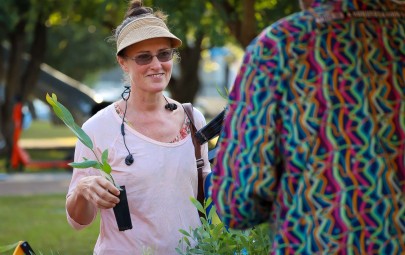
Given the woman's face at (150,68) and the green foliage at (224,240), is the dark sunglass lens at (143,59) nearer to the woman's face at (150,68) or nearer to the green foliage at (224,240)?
the woman's face at (150,68)

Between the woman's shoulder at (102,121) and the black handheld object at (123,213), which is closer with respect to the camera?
the black handheld object at (123,213)

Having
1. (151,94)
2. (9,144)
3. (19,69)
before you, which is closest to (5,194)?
(9,144)

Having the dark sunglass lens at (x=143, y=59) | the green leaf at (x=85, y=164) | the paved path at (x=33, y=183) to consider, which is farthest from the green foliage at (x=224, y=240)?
the paved path at (x=33, y=183)

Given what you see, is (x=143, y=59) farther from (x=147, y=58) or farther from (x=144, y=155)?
(x=144, y=155)

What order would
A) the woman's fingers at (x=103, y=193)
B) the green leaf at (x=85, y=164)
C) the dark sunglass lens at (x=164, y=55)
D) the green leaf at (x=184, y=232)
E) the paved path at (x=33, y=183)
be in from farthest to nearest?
the paved path at (x=33, y=183) < the dark sunglass lens at (x=164, y=55) < the green leaf at (x=184, y=232) < the woman's fingers at (x=103, y=193) < the green leaf at (x=85, y=164)

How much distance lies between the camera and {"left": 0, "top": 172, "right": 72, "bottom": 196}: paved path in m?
18.4

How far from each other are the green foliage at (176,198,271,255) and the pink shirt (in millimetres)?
194

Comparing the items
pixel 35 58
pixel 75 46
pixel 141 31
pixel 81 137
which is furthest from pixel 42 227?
pixel 75 46

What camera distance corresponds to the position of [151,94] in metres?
4.68

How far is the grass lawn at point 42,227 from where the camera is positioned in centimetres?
1205

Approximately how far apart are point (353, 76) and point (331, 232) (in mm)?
395

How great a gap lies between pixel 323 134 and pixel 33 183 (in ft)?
57.4

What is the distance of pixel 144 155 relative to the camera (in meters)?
4.51

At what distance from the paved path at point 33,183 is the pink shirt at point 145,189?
44.6 feet
